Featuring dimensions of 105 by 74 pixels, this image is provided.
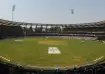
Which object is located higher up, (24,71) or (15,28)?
(24,71)

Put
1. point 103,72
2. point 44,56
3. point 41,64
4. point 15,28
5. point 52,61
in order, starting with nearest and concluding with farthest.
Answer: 1. point 103,72
2. point 41,64
3. point 52,61
4. point 44,56
5. point 15,28

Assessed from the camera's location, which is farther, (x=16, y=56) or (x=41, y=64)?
(x=16, y=56)

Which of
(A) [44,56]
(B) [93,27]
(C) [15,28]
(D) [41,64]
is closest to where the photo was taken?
(D) [41,64]

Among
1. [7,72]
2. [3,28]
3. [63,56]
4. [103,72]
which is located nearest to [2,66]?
[7,72]

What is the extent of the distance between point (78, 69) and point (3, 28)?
142ft

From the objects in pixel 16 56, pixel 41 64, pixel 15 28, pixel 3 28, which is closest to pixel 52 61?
pixel 41 64

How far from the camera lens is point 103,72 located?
2236cm

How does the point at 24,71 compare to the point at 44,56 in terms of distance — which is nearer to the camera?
the point at 24,71

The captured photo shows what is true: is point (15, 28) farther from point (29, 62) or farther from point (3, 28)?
point (29, 62)

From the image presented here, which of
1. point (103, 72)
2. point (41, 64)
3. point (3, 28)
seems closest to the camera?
point (103, 72)

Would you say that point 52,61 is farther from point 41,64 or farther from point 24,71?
point 24,71

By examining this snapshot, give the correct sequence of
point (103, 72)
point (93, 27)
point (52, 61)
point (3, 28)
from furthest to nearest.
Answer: point (93, 27), point (3, 28), point (52, 61), point (103, 72)

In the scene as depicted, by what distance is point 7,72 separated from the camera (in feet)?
75.2

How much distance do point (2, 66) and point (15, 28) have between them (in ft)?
171
